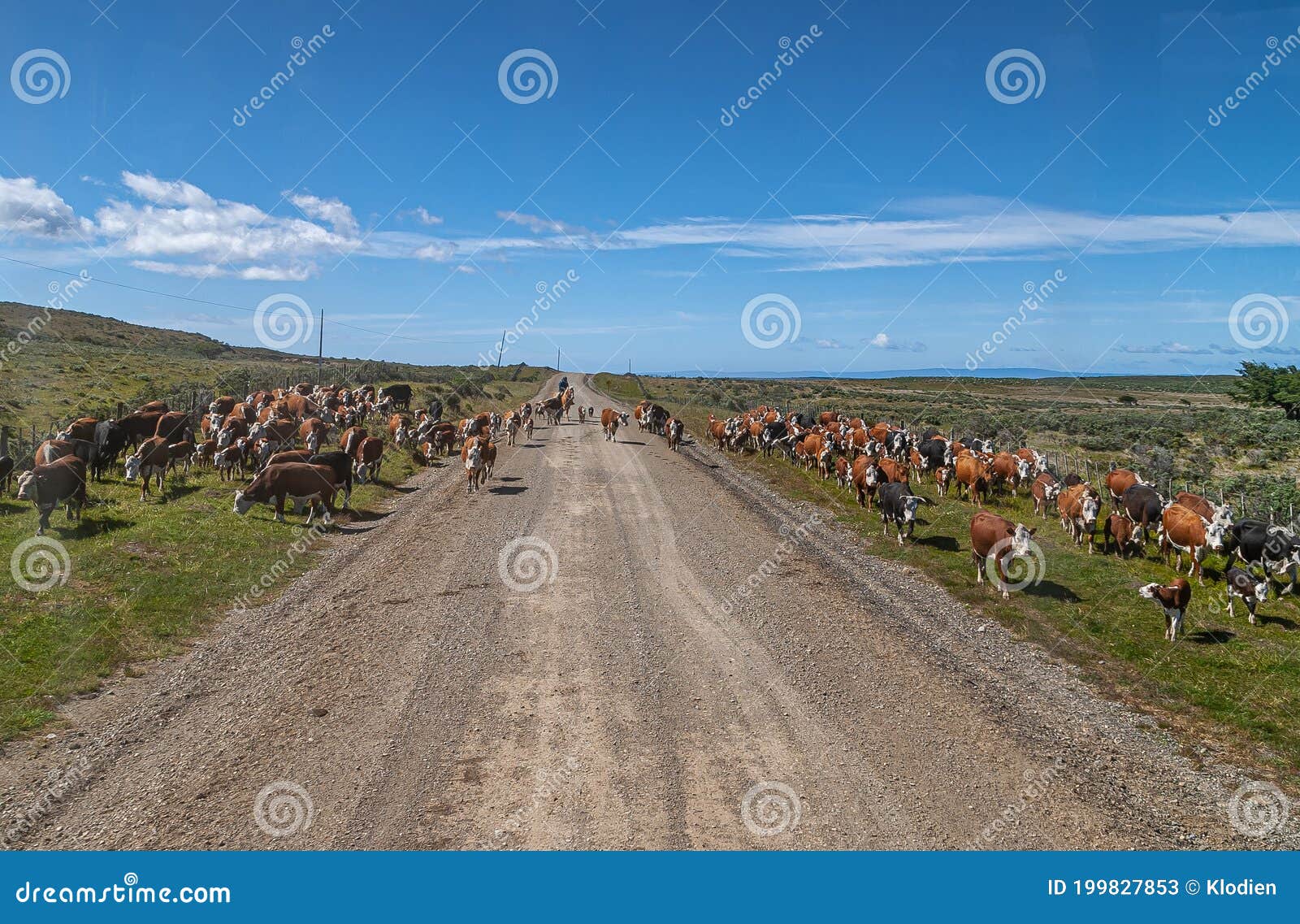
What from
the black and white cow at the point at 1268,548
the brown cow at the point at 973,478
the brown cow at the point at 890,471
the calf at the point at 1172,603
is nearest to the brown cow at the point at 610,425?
the brown cow at the point at 890,471

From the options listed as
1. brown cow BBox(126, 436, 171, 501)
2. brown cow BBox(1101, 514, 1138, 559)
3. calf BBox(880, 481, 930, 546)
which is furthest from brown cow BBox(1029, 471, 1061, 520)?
brown cow BBox(126, 436, 171, 501)

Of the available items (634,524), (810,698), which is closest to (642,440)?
(634,524)

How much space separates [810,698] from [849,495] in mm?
14935

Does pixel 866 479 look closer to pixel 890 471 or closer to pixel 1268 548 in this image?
pixel 890 471

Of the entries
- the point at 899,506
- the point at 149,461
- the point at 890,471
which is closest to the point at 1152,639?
the point at 899,506

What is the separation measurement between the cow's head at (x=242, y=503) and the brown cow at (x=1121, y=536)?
18.7 m

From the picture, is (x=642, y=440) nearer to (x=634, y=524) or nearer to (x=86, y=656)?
(x=634, y=524)

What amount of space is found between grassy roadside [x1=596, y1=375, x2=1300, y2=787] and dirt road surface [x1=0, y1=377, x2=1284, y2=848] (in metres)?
0.60

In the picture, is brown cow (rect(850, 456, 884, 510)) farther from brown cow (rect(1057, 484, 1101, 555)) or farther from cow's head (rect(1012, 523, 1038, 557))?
cow's head (rect(1012, 523, 1038, 557))

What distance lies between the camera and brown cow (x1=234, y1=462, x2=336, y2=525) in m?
16.9

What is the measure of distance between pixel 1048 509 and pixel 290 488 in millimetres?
19584

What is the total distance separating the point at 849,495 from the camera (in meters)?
23.1

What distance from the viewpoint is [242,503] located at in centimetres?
1666

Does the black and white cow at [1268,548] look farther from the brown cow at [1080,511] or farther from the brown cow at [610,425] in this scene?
the brown cow at [610,425]
